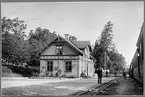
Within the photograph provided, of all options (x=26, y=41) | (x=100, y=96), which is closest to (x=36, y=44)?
(x=26, y=41)

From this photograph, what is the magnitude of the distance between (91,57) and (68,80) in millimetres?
1546

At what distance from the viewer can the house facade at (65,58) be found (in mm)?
12664

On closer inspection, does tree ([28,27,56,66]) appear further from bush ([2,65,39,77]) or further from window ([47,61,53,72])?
window ([47,61,53,72])

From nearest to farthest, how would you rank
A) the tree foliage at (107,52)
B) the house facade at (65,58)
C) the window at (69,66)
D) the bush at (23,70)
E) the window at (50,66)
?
the tree foliage at (107,52) < the bush at (23,70) < the window at (50,66) < the house facade at (65,58) < the window at (69,66)

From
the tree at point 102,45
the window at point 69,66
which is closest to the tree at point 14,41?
the window at point 69,66

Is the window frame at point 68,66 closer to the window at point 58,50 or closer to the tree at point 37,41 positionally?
the window at point 58,50

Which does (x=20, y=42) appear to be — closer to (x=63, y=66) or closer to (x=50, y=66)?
(x=50, y=66)

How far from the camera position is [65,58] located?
13.1 meters

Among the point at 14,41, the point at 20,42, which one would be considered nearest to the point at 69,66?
the point at 20,42

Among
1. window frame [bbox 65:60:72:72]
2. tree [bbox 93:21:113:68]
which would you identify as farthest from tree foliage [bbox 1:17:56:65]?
tree [bbox 93:21:113:68]

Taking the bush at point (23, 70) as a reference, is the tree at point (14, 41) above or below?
above

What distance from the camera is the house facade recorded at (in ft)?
41.5

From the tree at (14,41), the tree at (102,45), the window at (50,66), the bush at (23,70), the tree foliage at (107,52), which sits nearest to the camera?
the tree at (14,41)

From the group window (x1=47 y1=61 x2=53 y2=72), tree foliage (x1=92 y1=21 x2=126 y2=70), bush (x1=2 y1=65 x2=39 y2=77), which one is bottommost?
bush (x1=2 y1=65 x2=39 y2=77)
